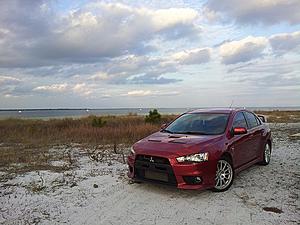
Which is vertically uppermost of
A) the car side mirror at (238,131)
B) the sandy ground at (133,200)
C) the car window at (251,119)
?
the car window at (251,119)

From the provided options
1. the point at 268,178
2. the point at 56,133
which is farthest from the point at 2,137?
the point at 268,178

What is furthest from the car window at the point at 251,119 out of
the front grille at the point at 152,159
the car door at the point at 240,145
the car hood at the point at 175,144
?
the front grille at the point at 152,159

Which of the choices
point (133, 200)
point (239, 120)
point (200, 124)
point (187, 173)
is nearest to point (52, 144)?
point (200, 124)

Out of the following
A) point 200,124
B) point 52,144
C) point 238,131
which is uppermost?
point 200,124

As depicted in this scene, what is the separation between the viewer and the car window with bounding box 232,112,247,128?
289 inches

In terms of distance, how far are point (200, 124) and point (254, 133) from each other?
156 cm

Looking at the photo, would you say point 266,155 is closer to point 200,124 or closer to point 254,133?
point 254,133

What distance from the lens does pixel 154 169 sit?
604cm

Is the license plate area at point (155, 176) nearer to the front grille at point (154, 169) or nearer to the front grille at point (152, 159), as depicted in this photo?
the front grille at point (154, 169)

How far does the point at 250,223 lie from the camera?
15.4 ft

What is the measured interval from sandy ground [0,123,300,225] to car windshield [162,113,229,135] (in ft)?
3.96

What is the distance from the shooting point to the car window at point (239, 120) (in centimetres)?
733

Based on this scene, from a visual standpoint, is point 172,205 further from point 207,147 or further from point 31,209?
point 31,209

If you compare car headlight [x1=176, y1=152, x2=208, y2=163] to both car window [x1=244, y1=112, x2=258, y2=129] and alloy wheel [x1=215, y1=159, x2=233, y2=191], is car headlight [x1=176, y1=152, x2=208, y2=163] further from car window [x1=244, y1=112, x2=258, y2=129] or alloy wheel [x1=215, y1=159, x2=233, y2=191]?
car window [x1=244, y1=112, x2=258, y2=129]
